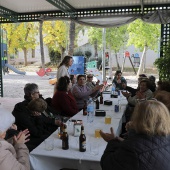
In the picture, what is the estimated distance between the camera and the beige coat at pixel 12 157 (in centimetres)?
173

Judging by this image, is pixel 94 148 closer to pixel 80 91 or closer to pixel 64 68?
pixel 80 91

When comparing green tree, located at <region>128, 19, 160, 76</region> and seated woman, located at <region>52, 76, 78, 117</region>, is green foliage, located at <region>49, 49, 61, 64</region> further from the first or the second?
seated woman, located at <region>52, 76, 78, 117</region>

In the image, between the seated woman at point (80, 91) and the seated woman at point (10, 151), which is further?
the seated woman at point (80, 91)

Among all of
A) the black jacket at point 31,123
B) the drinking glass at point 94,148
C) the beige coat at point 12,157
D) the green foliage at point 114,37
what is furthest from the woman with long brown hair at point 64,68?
the green foliage at point 114,37

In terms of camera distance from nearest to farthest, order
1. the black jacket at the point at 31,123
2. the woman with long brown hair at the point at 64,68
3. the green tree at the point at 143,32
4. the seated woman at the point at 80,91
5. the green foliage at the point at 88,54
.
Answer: the black jacket at the point at 31,123 < the seated woman at the point at 80,91 < the woman with long brown hair at the point at 64,68 < the green tree at the point at 143,32 < the green foliage at the point at 88,54

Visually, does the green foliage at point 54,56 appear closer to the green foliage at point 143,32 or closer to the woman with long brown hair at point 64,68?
the green foliage at point 143,32

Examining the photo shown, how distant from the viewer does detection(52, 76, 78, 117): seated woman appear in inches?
170

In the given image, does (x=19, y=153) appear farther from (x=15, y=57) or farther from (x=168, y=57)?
(x=15, y=57)

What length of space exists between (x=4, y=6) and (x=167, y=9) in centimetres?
440

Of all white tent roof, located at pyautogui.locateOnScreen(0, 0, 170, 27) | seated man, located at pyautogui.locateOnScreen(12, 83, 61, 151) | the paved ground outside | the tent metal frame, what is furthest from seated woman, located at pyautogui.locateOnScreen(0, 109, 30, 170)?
the tent metal frame

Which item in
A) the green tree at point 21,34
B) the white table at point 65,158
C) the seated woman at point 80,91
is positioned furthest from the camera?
the green tree at point 21,34

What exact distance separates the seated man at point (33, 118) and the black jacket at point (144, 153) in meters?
1.53

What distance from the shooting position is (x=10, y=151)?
1.89 metres

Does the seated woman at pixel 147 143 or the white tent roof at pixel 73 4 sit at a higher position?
the white tent roof at pixel 73 4
